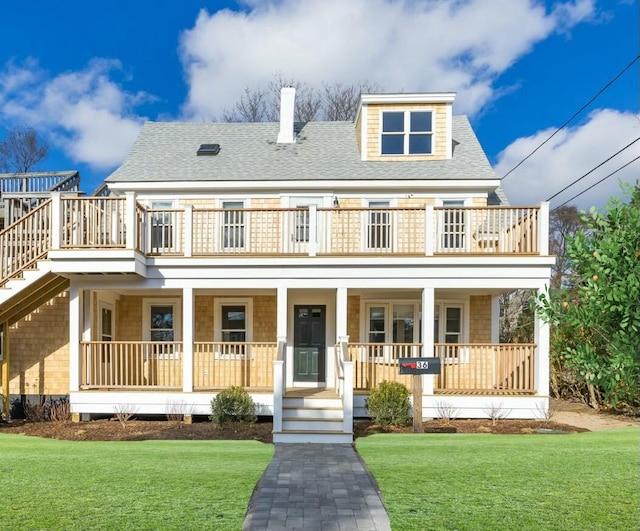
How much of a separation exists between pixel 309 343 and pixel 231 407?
3793mm

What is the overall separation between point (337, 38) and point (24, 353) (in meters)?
15.9

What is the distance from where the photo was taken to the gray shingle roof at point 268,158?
14.1 meters

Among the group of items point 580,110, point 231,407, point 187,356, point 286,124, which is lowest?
point 231,407

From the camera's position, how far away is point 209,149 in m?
15.7

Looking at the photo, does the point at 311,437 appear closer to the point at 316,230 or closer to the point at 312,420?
the point at 312,420

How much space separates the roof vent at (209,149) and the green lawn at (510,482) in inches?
404

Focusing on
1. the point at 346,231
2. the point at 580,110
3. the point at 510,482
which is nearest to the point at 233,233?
→ the point at 346,231

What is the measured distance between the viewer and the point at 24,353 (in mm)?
13227

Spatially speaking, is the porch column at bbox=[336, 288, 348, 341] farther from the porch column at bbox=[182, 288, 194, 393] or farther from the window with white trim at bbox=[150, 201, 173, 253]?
the window with white trim at bbox=[150, 201, 173, 253]

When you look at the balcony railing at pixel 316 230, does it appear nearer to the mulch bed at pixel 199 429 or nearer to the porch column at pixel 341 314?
the porch column at pixel 341 314

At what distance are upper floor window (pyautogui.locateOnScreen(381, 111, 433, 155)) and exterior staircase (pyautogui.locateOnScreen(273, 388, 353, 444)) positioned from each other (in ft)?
25.7

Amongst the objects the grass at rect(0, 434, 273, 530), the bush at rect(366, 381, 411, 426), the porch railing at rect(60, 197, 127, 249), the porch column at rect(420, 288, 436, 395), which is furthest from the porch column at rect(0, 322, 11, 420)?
the porch column at rect(420, 288, 436, 395)

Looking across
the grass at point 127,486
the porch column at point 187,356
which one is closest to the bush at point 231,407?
the porch column at point 187,356

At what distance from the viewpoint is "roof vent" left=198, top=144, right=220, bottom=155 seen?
15539mm
